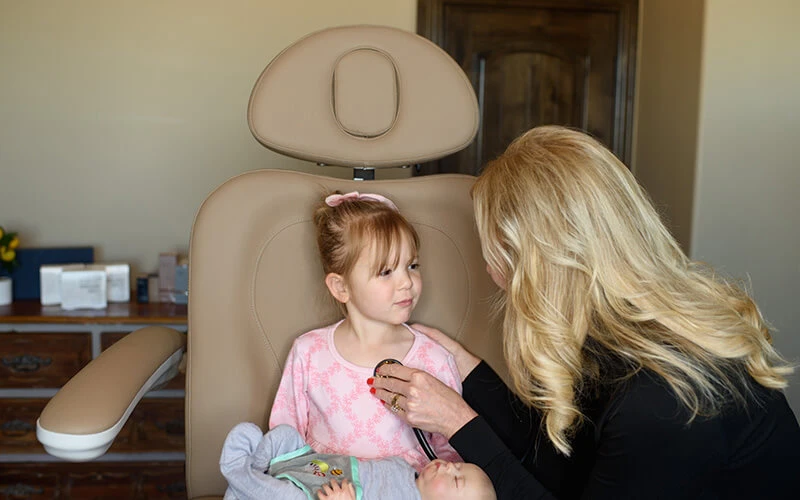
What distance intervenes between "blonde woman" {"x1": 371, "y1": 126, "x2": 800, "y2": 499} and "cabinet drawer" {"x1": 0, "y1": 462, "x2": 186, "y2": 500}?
1570 millimetres

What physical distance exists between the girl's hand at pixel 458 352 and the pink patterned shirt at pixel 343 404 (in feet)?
0.05

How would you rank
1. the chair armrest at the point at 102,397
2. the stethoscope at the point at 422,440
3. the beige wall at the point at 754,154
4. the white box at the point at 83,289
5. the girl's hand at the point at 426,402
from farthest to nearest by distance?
the beige wall at the point at 754,154
the white box at the point at 83,289
the stethoscope at the point at 422,440
the girl's hand at the point at 426,402
the chair armrest at the point at 102,397

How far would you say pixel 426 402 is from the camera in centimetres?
135

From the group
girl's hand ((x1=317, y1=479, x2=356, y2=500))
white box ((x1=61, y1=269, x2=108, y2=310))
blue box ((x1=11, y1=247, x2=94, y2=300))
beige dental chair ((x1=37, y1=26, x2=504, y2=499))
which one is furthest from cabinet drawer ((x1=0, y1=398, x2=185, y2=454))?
girl's hand ((x1=317, y1=479, x2=356, y2=500))

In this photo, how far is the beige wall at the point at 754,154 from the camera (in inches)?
106

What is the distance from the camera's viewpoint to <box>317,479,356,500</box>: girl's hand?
1261 mm

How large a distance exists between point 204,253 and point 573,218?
750mm

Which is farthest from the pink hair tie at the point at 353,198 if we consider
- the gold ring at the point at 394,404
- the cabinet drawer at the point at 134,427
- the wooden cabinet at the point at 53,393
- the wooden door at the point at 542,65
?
the wooden door at the point at 542,65

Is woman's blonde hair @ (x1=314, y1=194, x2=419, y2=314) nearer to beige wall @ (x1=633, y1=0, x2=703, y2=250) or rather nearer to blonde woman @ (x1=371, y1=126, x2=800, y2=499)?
blonde woman @ (x1=371, y1=126, x2=800, y2=499)

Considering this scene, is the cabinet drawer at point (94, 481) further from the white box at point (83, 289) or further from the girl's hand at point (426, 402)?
the girl's hand at point (426, 402)

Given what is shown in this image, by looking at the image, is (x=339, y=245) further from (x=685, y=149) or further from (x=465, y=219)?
(x=685, y=149)

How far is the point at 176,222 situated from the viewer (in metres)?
2.96

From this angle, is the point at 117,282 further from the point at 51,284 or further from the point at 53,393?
the point at 53,393

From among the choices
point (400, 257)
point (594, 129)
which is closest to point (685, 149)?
point (594, 129)
